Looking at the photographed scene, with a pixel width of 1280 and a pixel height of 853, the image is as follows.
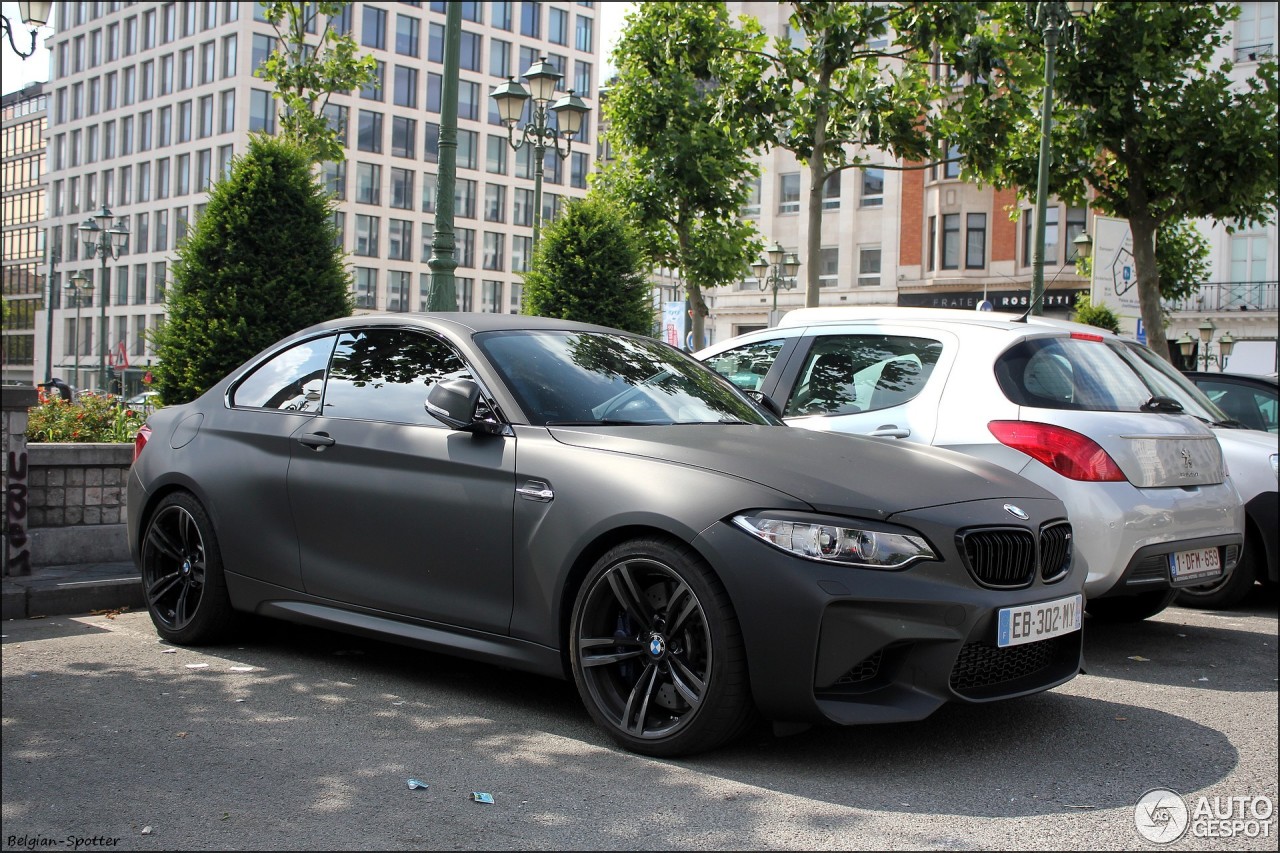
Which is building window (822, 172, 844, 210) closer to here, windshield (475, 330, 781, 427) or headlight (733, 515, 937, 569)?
windshield (475, 330, 781, 427)

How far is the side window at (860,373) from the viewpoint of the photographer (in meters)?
6.61

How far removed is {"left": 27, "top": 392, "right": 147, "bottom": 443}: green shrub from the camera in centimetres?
878

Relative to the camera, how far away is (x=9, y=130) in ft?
300

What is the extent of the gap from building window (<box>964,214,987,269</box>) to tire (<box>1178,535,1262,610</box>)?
46.7 meters

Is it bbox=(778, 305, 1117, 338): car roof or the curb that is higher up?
bbox=(778, 305, 1117, 338): car roof

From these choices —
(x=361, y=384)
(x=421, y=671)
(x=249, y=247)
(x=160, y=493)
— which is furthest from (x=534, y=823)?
→ (x=249, y=247)

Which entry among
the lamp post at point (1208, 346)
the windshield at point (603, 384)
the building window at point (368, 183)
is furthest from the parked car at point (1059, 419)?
the building window at point (368, 183)

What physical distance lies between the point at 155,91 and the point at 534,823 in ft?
279

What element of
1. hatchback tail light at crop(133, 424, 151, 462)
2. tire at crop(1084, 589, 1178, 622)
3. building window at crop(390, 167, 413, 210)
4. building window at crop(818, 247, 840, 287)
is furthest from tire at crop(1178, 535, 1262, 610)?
building window at crop(390, 167, 413, 210)

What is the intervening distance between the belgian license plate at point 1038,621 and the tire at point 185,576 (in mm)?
3454

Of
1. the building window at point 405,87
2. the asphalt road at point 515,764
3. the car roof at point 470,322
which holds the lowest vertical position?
the asphalt road at point 515,764

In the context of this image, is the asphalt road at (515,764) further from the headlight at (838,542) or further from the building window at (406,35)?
the building window at (406,35)

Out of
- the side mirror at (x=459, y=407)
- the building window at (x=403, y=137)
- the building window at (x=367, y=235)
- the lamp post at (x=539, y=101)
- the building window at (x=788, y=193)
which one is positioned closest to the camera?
the side mirror at (x=459, y=407)

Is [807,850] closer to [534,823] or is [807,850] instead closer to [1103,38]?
[534,823]
